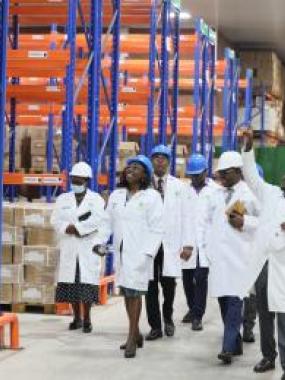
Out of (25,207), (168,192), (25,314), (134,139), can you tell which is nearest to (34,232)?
(25,207)

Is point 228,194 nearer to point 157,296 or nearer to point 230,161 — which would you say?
point 230,161

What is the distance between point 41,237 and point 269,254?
4.01 m

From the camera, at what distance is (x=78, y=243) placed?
31.2 ft

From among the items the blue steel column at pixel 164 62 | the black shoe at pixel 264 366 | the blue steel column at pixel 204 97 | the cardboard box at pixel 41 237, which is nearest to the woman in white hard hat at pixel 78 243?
the cardboard box at pixel 41 237

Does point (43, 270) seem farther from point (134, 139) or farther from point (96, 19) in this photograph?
point (134, 139)

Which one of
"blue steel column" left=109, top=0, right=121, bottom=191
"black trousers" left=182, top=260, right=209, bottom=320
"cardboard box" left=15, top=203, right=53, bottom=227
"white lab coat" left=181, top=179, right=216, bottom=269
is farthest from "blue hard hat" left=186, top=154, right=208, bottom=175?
"blue steel column" left=109, top=0, right=121, bottom=191

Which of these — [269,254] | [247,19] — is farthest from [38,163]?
[247,19]

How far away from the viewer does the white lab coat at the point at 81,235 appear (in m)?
9.45

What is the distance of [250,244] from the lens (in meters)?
7.86

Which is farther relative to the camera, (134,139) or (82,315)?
(134,139)

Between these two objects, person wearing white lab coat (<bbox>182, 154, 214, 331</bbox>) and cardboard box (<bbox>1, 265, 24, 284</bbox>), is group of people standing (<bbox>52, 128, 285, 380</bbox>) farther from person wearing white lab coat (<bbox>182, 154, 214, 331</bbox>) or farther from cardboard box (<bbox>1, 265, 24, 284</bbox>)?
cardboard box (<bbox>1, 265, 24, 284</bbox>)

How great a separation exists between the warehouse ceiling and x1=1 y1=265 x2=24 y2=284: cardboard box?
13.0 meters

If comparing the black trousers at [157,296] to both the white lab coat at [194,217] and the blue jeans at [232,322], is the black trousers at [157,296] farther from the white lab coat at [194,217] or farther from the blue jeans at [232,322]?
the blue jeans at [232,322]

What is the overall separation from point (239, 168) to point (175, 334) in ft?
7.77
